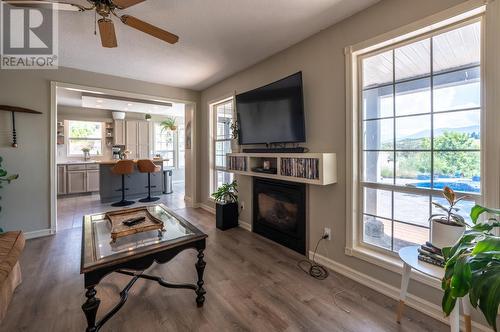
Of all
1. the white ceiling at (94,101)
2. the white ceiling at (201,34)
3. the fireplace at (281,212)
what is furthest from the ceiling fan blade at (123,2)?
the white ceiling at (94,101)

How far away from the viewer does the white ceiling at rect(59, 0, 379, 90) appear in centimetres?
205

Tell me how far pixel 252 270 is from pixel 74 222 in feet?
11.3

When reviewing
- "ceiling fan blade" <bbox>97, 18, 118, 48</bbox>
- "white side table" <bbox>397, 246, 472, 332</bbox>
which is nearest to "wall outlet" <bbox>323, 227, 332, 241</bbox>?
"white side table" <bbox>397, 246, 472, 332</bbox>

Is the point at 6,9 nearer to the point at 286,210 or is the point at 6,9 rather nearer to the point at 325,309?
the point at 286,210

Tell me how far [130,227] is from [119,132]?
624 cm

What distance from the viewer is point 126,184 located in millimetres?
5555

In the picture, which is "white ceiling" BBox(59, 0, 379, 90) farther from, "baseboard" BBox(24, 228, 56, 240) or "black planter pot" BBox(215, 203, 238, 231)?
"baseboard" BBox(24, 228, 56, 240)

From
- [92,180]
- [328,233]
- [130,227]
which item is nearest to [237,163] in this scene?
[328,233]

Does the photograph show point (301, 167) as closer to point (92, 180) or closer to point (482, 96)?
point (482, 96)

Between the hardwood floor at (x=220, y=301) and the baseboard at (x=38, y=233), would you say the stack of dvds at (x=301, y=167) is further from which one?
the baseboard at (x=38, y=233)

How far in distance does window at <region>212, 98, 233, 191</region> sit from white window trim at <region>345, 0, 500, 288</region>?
2286 millimetres

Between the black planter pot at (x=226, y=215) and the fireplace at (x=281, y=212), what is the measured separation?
1.31 ft

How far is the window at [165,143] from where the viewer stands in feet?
26.0

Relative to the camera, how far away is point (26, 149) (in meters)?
3.17
